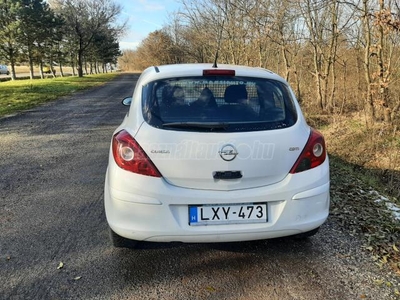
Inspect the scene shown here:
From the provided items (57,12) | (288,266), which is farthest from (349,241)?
(57,12)

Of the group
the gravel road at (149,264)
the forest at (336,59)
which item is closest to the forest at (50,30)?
the forest at (336,59)

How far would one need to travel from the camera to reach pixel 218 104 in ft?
9.07

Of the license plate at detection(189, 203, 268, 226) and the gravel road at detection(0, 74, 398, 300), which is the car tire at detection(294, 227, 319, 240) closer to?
the gravel road at detection(0, 74, 398, 300)

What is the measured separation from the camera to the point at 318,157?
2.71 m

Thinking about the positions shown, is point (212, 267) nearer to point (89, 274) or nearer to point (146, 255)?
point (146, 255)

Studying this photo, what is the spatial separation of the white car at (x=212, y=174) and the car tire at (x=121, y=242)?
22cm

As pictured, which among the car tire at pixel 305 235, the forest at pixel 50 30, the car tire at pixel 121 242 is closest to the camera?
the car tire at pixel 121 242

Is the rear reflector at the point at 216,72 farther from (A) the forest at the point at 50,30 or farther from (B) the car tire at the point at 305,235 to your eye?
(A) the forest at the point at 50,30

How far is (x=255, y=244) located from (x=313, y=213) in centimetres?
70

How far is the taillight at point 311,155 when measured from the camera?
2.62 meters

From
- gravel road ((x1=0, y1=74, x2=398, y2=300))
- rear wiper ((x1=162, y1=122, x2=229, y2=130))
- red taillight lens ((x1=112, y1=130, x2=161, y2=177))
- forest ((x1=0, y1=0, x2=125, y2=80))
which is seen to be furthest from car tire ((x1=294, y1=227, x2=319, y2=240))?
forest ((x1=0, y1=0, x2=125, y2=80))

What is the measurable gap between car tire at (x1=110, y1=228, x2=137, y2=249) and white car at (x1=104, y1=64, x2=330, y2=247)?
223 mm

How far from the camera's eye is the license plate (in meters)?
2.50

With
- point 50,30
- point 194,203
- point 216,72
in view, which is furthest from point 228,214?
point 50,30
